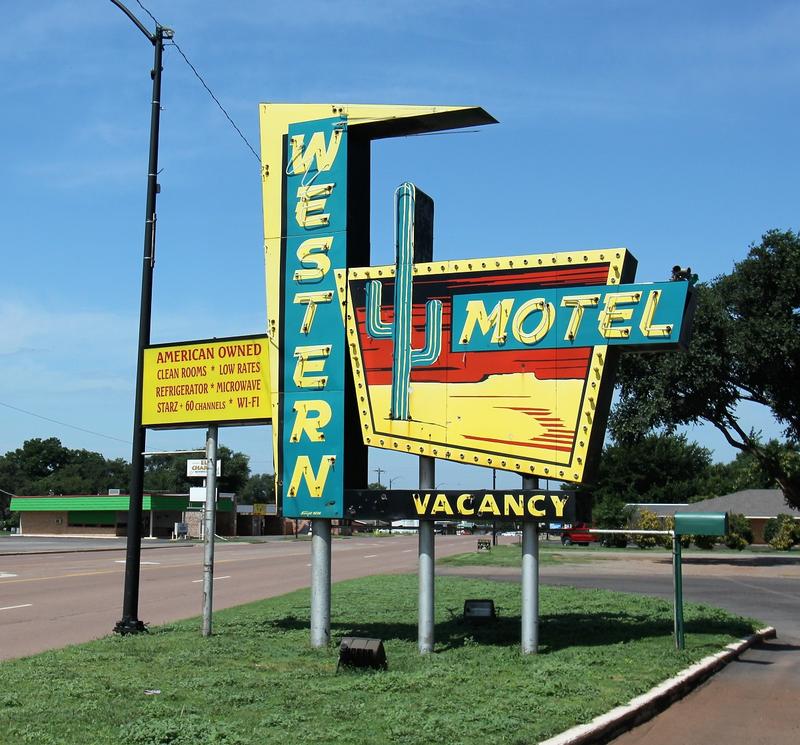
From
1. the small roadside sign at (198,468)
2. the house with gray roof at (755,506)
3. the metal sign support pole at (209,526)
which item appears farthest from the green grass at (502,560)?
the house with gray roof at (755,506)

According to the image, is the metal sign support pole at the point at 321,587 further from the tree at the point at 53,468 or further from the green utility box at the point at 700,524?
the tree at the point at 53,468

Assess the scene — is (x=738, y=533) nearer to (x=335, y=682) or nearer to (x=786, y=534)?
(x=786, y=534)

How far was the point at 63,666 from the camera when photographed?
1077cm

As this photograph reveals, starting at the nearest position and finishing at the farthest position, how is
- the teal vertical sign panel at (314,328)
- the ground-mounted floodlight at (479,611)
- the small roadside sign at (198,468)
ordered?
the teal vertical sign panel at (314,328) → the small roadside sign at (198,468) → the ground-mounted floodlight at (479,611)

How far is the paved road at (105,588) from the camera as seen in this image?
1592 centimetres

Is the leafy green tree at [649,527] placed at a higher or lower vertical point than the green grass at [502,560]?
higher

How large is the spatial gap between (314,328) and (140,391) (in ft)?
10.8

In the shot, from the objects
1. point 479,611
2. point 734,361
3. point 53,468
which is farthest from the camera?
point 53,468

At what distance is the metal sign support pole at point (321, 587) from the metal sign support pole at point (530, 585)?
2635 millimetres

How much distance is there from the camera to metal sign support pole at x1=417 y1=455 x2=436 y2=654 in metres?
12.1

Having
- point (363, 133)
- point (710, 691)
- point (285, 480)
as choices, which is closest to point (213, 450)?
point (285, 480)

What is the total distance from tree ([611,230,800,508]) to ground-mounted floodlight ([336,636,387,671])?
2586 centimetres

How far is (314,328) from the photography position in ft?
43.7

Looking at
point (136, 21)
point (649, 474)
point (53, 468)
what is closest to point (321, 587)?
point (136, 21)
